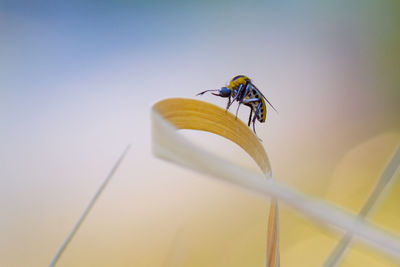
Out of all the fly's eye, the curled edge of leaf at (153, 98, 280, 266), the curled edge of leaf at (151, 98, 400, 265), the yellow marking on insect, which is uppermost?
the yellow marking on insect

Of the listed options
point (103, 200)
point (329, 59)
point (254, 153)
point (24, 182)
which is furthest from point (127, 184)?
point (329, 59)

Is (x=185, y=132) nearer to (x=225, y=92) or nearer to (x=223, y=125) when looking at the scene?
(x=225, y=92)

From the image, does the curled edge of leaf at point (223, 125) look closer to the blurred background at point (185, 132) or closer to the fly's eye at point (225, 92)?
the fly's eye at point (225, 92)

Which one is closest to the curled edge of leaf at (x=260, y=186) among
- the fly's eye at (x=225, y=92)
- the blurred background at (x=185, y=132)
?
the fly's eye at (x=225, y=92)

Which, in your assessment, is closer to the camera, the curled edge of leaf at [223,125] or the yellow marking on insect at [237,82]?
the curled edge of leaf at [223,125]

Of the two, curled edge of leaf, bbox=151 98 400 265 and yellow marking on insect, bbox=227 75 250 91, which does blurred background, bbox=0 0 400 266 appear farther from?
curled edge of leaf, bbox=151 98 400 265

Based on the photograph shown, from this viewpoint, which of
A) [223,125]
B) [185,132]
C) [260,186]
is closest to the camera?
[260,186]

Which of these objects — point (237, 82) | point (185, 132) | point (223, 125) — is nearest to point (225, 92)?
point (237, 82)

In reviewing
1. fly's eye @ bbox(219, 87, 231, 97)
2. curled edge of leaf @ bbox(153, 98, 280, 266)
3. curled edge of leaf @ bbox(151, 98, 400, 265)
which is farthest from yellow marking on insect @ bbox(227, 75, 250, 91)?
curled edge of leaf @ bbox(151, 98, 400, 265)
